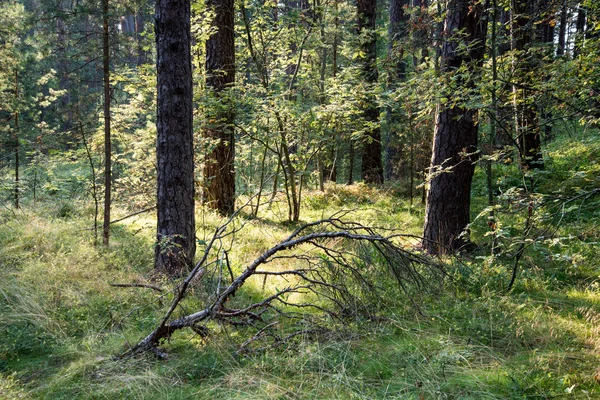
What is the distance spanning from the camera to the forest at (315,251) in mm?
2967

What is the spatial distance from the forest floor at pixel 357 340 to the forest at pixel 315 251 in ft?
0.07

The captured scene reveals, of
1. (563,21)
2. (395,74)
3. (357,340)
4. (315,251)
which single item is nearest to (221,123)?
(395,74)

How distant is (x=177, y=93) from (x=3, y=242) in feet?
13.0

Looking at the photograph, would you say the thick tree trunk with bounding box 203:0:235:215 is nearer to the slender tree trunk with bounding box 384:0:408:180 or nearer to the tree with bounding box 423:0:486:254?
the slender tree trunk with bounding box 384:0:408:180

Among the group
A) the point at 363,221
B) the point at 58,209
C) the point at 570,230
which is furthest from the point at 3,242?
the point at 570,230

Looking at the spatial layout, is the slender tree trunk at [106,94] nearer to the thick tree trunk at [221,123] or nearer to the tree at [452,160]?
the thick tree trunk at [221,123]

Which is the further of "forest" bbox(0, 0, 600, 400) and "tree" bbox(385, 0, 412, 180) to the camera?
"tree" bbox(385, 0, 412, 180)

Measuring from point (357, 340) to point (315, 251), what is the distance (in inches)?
96.5

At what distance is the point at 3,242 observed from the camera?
20.8ft

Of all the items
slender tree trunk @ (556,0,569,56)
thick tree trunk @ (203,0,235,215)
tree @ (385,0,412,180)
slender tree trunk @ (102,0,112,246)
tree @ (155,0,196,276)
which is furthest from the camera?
thick tree trunk @ (203,0,235,215)

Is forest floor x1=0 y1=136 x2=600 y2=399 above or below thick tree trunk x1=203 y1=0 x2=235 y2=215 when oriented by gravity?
below

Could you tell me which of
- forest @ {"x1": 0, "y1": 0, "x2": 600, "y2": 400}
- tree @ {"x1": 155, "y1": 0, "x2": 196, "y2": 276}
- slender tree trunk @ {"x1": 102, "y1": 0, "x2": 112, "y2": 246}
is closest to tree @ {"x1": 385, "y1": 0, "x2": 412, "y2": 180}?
forest @ {"x1": 0, "y1": 0, "x2": 600, "y2": 400}

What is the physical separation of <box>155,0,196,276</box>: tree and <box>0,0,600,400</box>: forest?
0.02m

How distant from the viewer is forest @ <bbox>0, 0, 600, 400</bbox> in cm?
297
